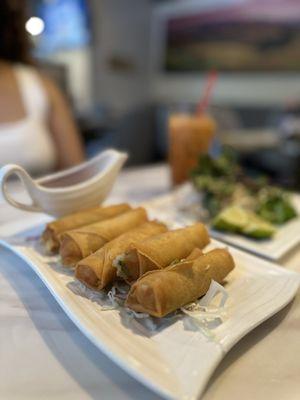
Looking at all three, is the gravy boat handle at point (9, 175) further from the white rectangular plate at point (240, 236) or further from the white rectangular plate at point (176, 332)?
the white rectangular plate at point (240, 236)

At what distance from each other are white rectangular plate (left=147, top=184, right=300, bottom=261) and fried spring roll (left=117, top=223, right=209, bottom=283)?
133 mm

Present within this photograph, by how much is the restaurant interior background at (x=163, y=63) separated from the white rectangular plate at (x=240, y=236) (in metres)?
1.79

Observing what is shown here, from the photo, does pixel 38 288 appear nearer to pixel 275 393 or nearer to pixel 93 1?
pixel 275 393

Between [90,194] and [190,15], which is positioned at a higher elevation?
[190,15]

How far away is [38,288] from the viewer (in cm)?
51

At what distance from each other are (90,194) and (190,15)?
375 cm

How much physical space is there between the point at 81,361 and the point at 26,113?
1158 mm

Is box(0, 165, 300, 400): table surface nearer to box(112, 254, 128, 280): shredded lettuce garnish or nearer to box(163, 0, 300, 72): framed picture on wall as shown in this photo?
box(112, 254, 128, 280): shredded lettuce garnish

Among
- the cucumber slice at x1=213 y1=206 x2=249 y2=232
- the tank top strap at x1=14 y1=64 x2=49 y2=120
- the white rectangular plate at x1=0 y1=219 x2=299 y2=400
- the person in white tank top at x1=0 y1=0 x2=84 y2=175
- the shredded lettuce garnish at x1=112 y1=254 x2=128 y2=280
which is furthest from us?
the tank top strap at x1=14 y1=64 x2=49 y2=120

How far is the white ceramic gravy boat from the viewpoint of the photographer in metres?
0.55

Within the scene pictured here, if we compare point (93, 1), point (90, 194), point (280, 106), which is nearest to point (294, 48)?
point (280, 106)

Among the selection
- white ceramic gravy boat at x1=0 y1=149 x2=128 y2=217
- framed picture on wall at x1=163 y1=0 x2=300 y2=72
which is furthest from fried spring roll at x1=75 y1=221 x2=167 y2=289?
framed picture on wall at x1=163 y1=0 x2=300 y2=72

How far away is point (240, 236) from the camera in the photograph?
0.68m

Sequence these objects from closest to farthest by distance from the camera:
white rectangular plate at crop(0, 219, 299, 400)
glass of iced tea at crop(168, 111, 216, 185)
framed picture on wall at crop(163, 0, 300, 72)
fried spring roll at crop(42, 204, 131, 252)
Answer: white rectangular plate at crop(0, 219, 299, 400) < fried spring roll at crop(42, 204, 131, 252) < glass of iced tea at crop(168, 111, 216, 185) < framed picture on wall at crop(163, 0, 300, 72)
